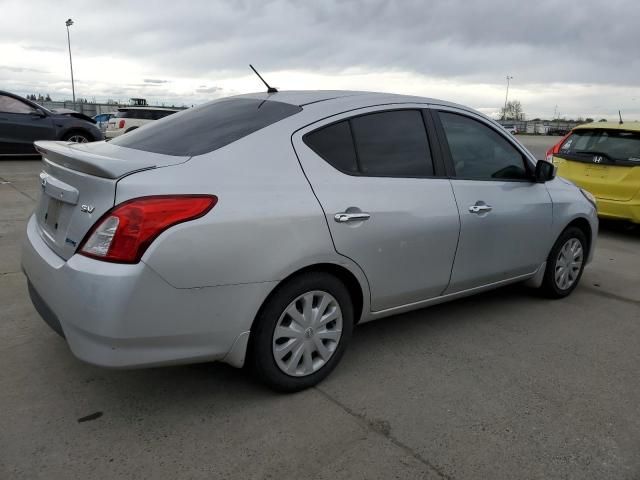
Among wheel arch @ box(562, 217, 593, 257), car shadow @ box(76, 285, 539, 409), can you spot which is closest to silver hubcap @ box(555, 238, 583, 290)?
wheel arch @ box(562, 217, 593, 257)

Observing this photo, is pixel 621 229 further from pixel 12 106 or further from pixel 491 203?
pixel 12 106

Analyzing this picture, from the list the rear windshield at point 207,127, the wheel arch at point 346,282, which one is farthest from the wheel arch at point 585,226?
the rear windshield at point 207,127

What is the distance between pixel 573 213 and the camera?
4.48 m

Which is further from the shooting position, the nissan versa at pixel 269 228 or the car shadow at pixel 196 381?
the car shadow at pixel 196 381

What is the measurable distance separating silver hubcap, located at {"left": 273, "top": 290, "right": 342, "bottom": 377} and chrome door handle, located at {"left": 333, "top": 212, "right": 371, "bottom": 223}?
0.39 meters

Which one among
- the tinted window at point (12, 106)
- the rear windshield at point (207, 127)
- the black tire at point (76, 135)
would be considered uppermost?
the tinted window at point (12, 106)

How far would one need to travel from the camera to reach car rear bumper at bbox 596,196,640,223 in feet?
22.4

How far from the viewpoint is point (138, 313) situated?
7.67ft

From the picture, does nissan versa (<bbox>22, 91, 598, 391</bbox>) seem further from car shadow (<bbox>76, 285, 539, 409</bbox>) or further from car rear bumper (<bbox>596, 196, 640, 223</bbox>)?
car rear bumper (<bbox>596, 196, 640, 223</bbox>)

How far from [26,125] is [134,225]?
11.2 m

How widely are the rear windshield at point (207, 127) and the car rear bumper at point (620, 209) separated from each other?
17.8 ft

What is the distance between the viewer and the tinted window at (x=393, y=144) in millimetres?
3162

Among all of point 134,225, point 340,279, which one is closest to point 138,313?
point 134,225

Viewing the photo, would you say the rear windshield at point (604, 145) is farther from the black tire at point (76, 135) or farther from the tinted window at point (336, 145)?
the black tire at point (76, 135)
